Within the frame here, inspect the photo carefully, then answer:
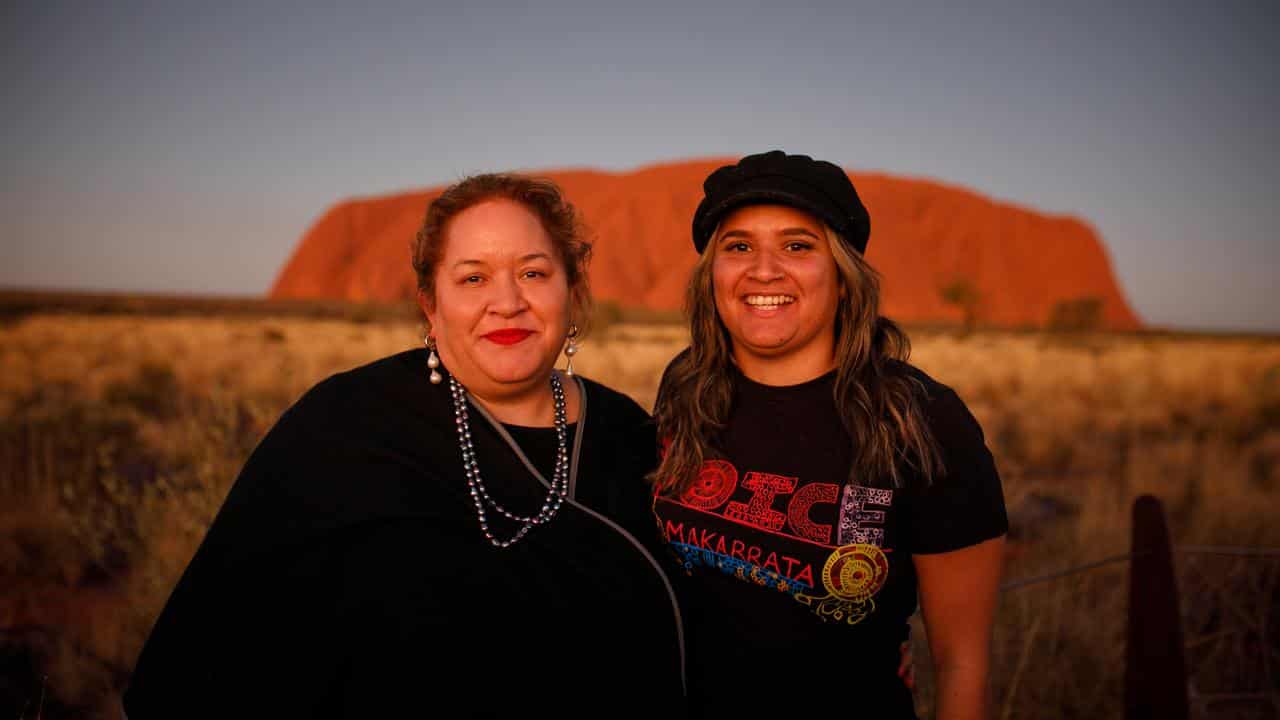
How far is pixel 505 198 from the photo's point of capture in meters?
2.10

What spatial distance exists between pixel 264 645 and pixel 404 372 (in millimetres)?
788

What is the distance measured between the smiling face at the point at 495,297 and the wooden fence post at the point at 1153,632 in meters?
2.25

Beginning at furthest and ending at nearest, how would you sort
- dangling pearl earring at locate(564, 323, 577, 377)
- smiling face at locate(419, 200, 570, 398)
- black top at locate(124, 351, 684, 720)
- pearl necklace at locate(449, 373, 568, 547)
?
dangling pearl earring at locate(564, 323, 577, 377)
smiling face at locate(419, 200, 570, 398)
pearl necklace at locate(449, 373, 568, 547)
black top at locate(124, 351, 684, 720)

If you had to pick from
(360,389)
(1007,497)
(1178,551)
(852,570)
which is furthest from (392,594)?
(1007,497)

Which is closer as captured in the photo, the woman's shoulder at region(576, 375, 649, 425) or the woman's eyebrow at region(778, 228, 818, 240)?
the woman's eyebrow at region(778, 228, 818, 240)

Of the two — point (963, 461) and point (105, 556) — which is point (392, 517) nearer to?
point (963, 461)

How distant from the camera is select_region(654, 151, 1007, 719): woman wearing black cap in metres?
2.00

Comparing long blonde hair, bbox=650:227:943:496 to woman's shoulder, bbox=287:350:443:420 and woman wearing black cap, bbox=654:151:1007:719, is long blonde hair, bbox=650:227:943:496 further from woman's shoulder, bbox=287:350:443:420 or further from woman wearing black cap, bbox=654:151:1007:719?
woman's shoulder, bbox=287:350:443:420

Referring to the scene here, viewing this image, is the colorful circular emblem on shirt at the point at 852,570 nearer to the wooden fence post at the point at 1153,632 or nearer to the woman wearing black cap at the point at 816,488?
the woman wearing black cap at the point at 816,488

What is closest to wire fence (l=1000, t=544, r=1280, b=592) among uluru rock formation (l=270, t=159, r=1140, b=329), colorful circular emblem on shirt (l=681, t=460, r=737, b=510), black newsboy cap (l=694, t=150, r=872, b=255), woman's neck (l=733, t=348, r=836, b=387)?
woman's neck (l=733, t=348, r=836, b=387)

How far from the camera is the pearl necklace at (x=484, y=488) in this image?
1942 mm

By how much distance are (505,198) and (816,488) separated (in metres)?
1.25

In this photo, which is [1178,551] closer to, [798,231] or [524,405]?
[798,231]

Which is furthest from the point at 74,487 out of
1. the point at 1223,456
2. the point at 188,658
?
the point at 1223,456
